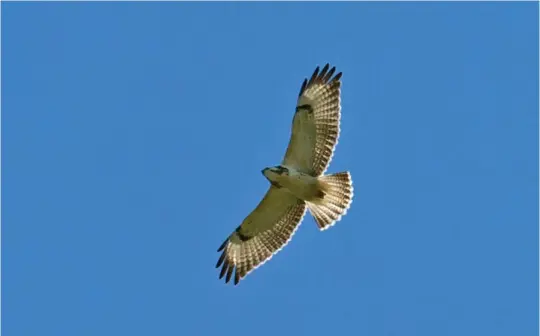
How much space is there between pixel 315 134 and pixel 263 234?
1.68m

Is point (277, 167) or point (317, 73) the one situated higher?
point (317, 73)

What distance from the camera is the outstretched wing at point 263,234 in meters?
17.5

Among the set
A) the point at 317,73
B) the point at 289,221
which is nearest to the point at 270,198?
the point at 289,221

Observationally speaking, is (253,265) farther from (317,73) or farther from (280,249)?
(317,73)

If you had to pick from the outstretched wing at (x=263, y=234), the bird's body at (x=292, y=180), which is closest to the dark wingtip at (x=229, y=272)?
the outstretched wing at (x=263, y=234)

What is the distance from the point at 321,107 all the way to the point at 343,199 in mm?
1267

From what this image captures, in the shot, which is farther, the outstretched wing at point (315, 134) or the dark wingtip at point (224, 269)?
the dark wingtip at point (224, 269)

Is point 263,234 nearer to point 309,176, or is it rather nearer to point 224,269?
point 224,269

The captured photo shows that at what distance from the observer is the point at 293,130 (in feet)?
56.1

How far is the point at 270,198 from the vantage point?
1739 centimetres

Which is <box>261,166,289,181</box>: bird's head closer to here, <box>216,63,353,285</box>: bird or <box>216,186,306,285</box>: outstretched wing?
<box>216,63,353,285</box>: bird

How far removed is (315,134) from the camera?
1709cm

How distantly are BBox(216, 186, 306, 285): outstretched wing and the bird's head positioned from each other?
59 centimetres

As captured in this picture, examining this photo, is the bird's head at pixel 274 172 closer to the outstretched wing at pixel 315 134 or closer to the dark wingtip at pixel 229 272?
the outstretched wing at pixel 315 134
